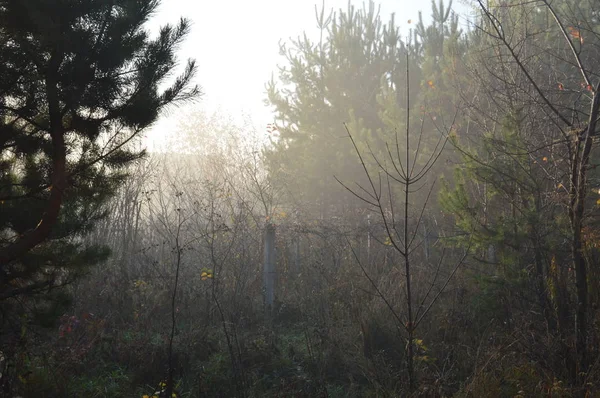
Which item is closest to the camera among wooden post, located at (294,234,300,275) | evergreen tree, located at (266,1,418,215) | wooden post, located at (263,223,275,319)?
wooden post, located at (263,223,275,319)

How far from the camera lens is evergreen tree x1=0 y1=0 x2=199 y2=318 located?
3.71m

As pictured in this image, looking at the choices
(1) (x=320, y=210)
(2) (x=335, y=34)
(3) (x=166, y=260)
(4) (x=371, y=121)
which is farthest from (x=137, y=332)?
(2) (x=335, y=34)

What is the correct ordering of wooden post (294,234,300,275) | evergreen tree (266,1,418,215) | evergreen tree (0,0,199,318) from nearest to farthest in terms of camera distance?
evergreen tree (0,0,199,318) → wooden post (294,234,300,275) → evergreen tree (266,1,418,215)

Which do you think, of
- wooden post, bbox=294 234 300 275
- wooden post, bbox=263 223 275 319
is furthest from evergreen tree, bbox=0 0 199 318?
wooden post, bbox=294 234 300 275

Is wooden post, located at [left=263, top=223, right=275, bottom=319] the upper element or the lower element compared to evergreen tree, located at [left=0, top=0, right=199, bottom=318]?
lower

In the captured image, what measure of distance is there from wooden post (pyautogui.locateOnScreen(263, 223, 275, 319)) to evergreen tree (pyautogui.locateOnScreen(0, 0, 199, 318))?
378 centimetres

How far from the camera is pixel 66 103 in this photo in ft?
12.3

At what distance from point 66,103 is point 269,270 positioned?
4919mm

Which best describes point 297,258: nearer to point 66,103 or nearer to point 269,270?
point 269,270

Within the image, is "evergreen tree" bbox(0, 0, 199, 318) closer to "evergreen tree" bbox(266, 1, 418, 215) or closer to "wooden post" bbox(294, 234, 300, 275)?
"wooden post" bbox(294, 234, 300, 275)

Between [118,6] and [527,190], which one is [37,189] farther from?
[527,190]

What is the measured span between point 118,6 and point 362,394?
13.2 feet

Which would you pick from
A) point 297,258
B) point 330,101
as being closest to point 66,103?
point 297,258

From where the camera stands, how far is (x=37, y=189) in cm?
409
